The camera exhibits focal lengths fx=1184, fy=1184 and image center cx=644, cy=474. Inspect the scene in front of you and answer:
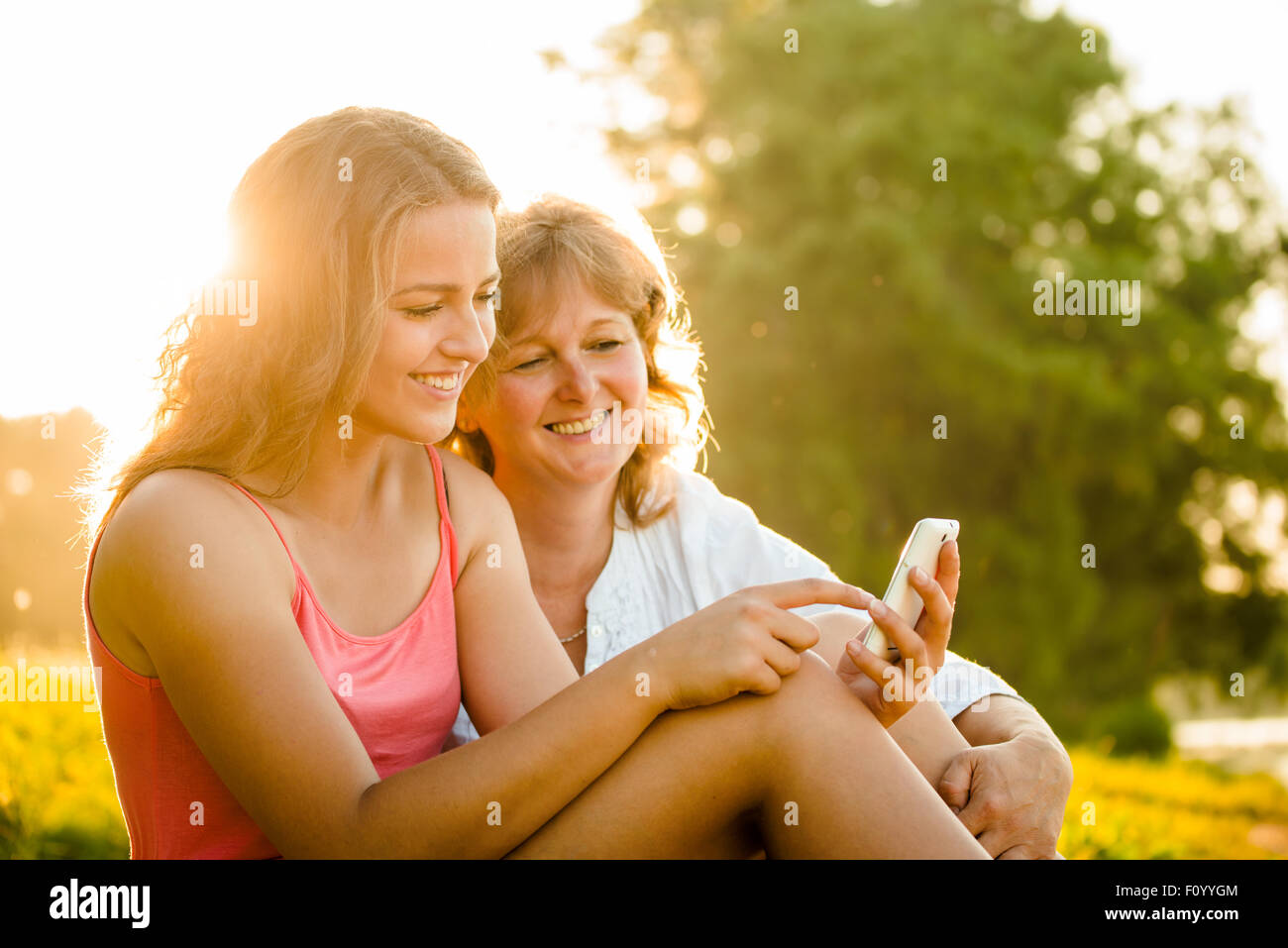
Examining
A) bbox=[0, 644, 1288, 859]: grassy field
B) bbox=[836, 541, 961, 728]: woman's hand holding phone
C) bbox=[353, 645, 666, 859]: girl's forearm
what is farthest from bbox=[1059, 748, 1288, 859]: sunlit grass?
bbox=[353, 645, 666, 859]: girl's forearm

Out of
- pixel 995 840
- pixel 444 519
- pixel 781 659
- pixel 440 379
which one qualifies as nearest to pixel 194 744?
pixel 444 519

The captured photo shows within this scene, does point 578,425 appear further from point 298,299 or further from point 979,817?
point 979,817

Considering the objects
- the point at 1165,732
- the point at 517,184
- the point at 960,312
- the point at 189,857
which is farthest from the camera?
the point at 960,312

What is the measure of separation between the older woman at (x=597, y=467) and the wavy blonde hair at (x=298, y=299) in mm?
737

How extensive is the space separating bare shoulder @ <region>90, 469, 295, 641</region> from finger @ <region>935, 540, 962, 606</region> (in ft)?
4.12

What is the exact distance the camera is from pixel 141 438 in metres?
2.39

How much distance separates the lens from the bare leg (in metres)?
1.91

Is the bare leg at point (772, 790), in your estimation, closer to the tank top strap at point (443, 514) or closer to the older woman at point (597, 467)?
the tank top strap at point (443, 514)

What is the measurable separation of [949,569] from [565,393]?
3.89 ft

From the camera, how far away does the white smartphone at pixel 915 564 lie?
2.28 meters

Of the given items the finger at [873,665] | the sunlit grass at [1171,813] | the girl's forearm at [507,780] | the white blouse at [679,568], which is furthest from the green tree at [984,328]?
the girl's forearm at [507,780]

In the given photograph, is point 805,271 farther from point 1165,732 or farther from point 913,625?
point 913,625
